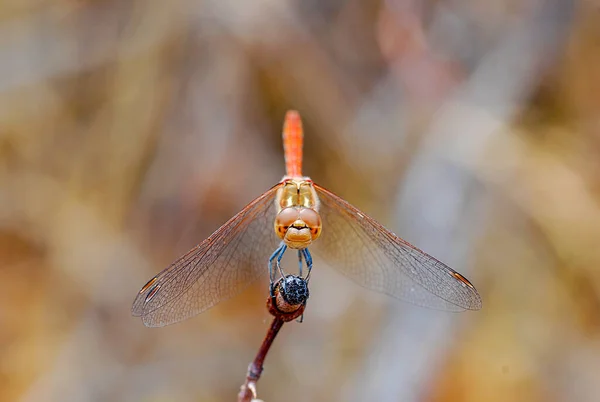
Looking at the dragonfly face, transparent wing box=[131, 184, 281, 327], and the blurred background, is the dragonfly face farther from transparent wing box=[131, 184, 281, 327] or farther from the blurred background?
the blurred background

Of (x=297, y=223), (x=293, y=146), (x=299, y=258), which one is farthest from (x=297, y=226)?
(x=293, y=146)

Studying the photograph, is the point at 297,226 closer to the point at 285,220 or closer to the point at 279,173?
the point at 285,220

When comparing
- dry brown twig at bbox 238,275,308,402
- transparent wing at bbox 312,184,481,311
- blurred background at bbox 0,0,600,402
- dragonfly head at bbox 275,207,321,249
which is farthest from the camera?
blurred background at bbox 0,0,600,402

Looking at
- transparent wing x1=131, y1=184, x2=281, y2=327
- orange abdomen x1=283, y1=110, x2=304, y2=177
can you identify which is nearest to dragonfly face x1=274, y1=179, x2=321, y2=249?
transparent wing x1=131, y1=184, x2=281, y2=327

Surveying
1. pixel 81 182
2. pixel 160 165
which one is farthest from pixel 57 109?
pixel 160 165

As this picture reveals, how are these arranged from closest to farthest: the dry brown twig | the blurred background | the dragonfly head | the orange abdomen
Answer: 1. the dry brown twig
2. the dragonfly head
3. the orange abdomen
4. the blurred background

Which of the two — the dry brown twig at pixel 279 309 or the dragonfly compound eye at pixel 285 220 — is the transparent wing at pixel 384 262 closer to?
the dragonfly compound eye at pixel 285 220

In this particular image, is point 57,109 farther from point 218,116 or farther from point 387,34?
point 387,34
